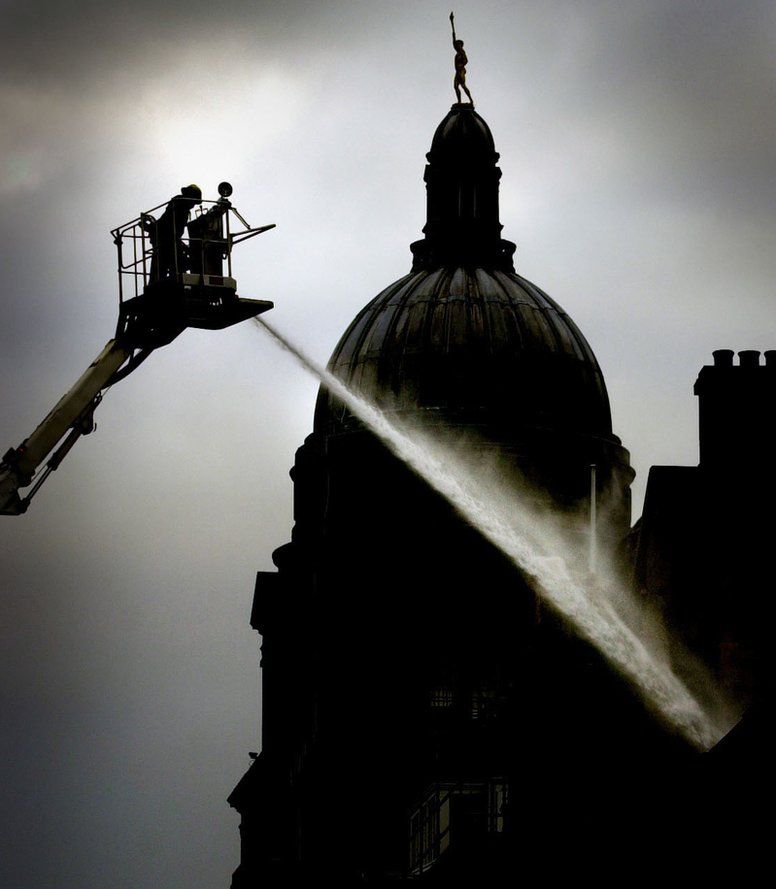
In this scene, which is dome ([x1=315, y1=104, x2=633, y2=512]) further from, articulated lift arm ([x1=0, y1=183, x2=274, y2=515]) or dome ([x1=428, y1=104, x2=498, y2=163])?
articulated lift arm ([x1=0, y1=183, x2=274, y2=515])

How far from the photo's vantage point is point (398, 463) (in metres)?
73.9

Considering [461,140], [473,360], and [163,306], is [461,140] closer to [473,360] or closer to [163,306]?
[473,360]

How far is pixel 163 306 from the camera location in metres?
39.9

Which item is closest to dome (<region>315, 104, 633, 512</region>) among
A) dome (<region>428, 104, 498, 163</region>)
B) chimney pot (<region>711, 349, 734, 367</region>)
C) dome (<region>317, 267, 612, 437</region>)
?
dome (<region>317, 267, 612, 437</region>)

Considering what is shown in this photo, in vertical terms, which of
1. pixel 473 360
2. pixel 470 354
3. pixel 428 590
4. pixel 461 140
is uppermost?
pixel 461 140

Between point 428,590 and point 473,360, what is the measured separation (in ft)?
23.6

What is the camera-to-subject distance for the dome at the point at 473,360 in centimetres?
7444

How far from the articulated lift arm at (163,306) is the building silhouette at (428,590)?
20.2 meters

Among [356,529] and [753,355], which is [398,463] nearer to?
[356,529]

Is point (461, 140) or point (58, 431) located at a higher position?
point (461, 140)

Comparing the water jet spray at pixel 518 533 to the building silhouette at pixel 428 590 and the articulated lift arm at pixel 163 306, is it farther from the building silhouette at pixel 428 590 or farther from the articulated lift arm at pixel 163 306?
the articulated lift arm at pixel 163 306

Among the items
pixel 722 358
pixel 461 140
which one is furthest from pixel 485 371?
pixel 722 358

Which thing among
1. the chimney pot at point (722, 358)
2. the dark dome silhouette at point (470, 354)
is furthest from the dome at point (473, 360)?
the chimney pot at point (722, 358)

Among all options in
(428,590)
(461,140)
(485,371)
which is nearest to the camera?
(428,590)
